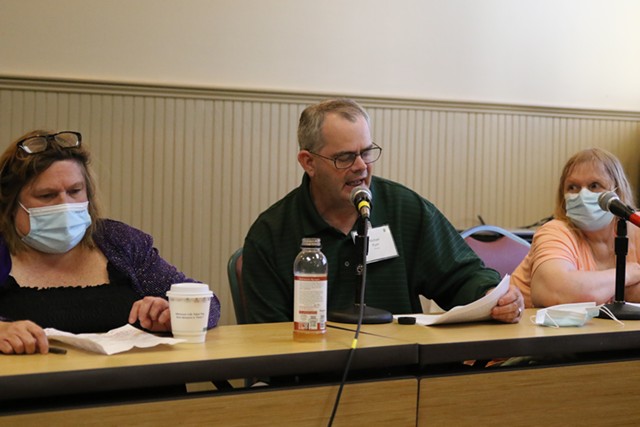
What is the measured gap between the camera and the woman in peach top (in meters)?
2.47

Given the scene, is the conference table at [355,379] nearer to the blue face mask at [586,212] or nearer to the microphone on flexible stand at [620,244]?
the microphone on flexible stand at [620,244]

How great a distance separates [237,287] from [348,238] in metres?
0.37

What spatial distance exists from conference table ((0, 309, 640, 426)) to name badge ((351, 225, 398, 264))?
1.58 feet

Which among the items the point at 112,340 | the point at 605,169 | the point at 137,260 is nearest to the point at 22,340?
the point at 112,340

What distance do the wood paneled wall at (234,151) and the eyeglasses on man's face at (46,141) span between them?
207 centimetres

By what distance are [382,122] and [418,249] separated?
2.43 metres

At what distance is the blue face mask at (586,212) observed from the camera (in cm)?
263

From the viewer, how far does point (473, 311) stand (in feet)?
6.49

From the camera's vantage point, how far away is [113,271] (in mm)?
2193

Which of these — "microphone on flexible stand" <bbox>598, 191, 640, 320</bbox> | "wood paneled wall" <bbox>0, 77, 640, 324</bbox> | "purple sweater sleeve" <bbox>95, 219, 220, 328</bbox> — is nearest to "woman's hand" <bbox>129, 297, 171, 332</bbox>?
"purple sweater sleeve" <bbox>95, 219, 220, 328</bbox>

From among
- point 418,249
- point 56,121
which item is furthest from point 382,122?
point 418,249

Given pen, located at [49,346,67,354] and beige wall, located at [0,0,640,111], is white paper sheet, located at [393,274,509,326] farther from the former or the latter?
beige wall, located at [0,0,640,111]

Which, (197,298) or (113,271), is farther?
(113,271)

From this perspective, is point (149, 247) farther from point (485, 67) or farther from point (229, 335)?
point (485, 67)
